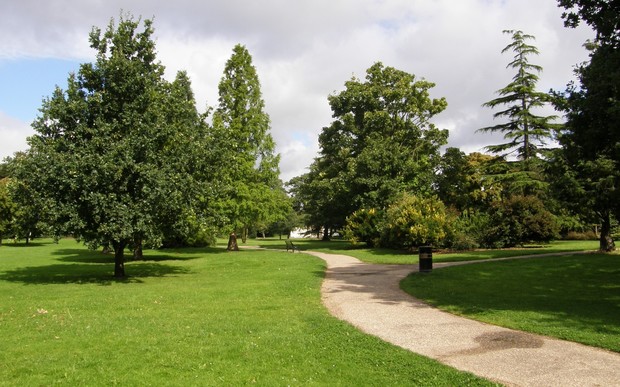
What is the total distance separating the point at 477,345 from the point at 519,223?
20881 millimetres

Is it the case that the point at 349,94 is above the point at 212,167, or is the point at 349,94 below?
above

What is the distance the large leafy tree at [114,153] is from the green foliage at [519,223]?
58.5 ft

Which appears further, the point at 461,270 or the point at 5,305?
the point at 461,270

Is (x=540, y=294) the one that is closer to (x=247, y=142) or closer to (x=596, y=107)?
(x=596, y=107)


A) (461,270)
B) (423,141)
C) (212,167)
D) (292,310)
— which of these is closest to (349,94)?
(423,141)

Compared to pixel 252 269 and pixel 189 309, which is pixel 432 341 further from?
pixel 252 269

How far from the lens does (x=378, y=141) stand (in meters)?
34.7

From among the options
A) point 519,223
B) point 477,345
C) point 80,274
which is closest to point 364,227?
point 519,223

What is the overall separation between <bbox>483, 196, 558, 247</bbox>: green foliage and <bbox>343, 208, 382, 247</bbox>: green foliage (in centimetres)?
722

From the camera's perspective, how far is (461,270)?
16.6m

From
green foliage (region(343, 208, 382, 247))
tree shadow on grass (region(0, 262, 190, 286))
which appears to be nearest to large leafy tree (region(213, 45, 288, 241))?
green foliage (region(343, 208, 382, 247))

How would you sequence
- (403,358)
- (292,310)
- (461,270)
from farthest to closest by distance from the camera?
(461,270) → (292,310) → (403,358)

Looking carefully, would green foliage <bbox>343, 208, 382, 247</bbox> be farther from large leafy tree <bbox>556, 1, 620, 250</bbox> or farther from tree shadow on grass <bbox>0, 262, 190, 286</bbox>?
large leafy tree <bbox>556, 1, 620, 250</bbox>

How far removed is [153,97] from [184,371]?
522 inches
